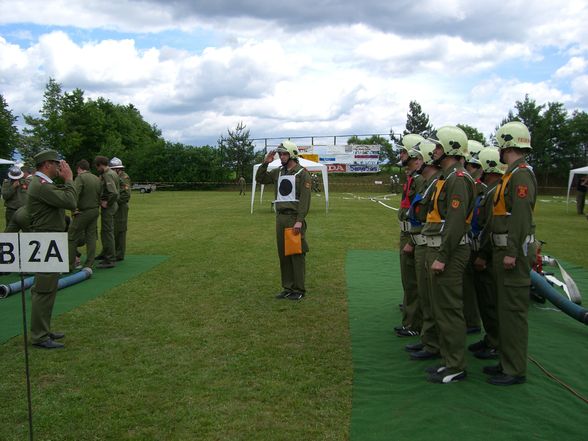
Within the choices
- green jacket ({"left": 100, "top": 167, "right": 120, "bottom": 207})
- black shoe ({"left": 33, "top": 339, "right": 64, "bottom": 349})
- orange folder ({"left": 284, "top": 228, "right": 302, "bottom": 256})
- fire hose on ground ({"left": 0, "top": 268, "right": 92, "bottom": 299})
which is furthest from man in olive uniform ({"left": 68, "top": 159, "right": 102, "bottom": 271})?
orange folder ({"left": 284, "top": 228, "right": 302, "bottom": 256})

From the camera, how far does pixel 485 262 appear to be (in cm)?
536

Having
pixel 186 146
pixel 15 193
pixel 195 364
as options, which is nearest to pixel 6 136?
pixel 186 146

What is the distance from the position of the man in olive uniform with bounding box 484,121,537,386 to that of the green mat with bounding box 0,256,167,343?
5.39 meters

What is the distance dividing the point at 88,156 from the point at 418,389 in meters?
61.4

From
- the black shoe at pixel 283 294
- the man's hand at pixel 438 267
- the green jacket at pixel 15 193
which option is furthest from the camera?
the green jacket at pixel 15 193

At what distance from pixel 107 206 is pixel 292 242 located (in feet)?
14.7

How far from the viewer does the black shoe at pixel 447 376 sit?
459 cm

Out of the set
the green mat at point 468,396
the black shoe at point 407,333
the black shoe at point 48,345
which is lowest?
the green mat at point 468,396

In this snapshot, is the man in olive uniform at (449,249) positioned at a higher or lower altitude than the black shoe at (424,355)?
higher

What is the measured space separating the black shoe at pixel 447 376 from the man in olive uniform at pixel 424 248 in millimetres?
550

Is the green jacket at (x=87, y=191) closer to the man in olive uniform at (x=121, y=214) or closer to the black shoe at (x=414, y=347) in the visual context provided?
the man in olive uniform at (x=121, y=214)

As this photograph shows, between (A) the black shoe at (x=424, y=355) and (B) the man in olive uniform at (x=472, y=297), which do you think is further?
(B) the man in olive uniform at (x=472, y=297)

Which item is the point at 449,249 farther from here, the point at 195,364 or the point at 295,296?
the point at 295,296

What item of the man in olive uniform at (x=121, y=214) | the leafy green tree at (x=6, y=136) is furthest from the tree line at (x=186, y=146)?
the man in olive uniform at (x=121, y=214)
